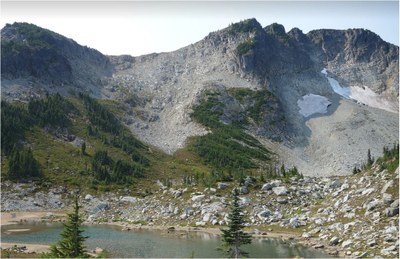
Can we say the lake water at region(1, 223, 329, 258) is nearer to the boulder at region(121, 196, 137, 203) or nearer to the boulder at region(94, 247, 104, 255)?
the boulder at region(94, 247, 104, 255)

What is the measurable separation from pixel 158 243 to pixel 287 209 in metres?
33.7

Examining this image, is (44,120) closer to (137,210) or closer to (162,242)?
(137,210)

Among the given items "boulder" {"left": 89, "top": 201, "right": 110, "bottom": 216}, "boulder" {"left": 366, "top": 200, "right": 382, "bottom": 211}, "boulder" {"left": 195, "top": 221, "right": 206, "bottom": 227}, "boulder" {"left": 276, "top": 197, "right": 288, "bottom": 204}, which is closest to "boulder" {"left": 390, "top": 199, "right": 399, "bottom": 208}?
"boulder" {"left": 366, "top": 200, "right": 382, "bottom": 211}

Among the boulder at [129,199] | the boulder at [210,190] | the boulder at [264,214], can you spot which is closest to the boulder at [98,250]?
the boulder at [264,214]

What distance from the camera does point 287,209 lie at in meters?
93.2

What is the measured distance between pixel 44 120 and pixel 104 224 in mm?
108222

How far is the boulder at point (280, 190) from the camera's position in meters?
98.8

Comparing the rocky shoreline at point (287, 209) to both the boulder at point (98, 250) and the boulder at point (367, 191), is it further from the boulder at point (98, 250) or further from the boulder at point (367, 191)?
the boulder at point (98, 250)

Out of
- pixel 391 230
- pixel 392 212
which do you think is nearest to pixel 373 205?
pixel 392 212

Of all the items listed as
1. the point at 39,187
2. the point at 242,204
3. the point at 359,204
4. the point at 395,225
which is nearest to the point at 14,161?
the point at 39,187

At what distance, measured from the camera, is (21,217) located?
371 feet

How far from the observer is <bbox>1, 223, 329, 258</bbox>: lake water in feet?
215

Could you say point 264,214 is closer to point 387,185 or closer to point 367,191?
point 367,191

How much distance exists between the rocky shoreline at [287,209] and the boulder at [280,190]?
24cm
